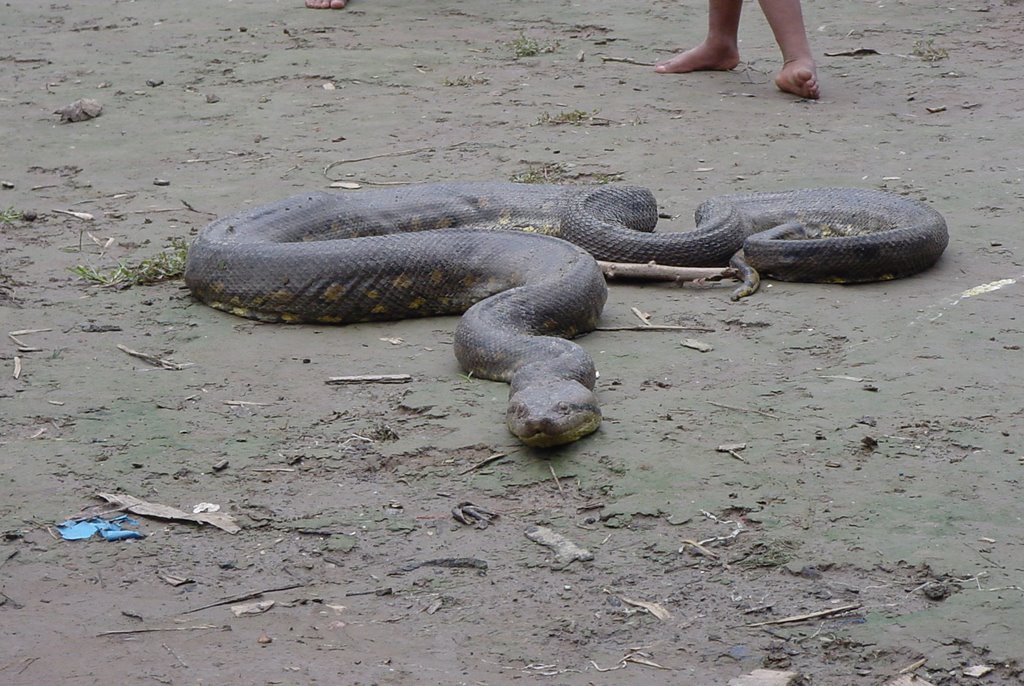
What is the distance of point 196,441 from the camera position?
4.42m

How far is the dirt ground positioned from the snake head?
7 cm

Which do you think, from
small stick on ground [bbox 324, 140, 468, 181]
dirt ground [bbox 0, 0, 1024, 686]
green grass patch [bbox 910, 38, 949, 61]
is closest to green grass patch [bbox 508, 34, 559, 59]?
dirt ground [bbox 0, 0, 1024, 686]

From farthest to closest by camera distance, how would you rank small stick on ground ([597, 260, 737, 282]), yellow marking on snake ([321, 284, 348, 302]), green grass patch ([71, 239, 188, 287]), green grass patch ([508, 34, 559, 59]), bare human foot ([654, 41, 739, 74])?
green grass patch ([508, 34, 559, 59]) < bare human foot ([654, 41, 739, 74]) < green grass patch ([71, 239, 188, 287]) < small stick on ground ([597, 260, 737, 282]) < yellow marking on snake ([321, 284, 348, 302])

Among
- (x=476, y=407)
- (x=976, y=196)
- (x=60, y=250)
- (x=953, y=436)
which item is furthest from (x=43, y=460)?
(x=976, y=196)

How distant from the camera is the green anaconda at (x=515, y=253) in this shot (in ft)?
16.8

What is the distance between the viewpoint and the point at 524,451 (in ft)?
13.9

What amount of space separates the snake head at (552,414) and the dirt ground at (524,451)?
0.07 meters

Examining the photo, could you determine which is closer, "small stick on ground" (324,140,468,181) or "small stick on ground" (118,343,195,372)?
"small stick on ground" (118,343,195,372)

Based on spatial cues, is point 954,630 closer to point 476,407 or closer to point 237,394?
point 476,407

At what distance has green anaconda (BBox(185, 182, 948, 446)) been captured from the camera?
511 cm

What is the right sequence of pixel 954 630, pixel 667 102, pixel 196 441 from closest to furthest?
pixel 954 630, pixel 196 441, pixel 667 102

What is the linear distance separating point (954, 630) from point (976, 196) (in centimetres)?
411

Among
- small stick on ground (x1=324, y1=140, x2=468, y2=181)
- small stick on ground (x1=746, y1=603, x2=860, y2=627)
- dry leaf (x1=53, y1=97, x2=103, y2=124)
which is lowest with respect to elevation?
small stick on ground (x1=324, y1=140, x2=468, y2=181)

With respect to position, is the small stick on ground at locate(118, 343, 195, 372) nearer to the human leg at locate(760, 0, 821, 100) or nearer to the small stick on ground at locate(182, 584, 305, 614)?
the small stick on ground at locate(182, 584, 305, 614)
